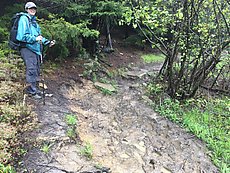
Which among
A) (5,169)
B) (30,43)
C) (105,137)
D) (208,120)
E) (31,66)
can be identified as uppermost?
(30,43)

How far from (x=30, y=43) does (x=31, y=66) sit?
0.48 m

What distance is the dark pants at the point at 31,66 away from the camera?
18.4ft

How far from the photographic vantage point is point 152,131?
631 cm

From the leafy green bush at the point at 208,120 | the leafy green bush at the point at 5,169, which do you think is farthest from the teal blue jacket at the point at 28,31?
the leafy green bush at the point at 208,120

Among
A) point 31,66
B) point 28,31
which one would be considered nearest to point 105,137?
point 31,66

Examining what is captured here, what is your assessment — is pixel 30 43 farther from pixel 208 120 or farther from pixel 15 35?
pixel 208 120

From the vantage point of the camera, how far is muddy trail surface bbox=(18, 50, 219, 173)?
13.6 feet

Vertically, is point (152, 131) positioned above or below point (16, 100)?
below

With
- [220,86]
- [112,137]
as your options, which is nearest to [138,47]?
[220,86]

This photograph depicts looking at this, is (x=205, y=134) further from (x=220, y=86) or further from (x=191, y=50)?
(x=220, y=86)

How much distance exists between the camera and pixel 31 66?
5.66 metres

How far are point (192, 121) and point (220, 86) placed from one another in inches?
129

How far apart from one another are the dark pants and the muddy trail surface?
0.47 m

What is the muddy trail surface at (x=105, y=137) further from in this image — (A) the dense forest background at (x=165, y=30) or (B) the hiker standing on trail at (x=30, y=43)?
(A) the dense forest background at (x=165, y=30)
